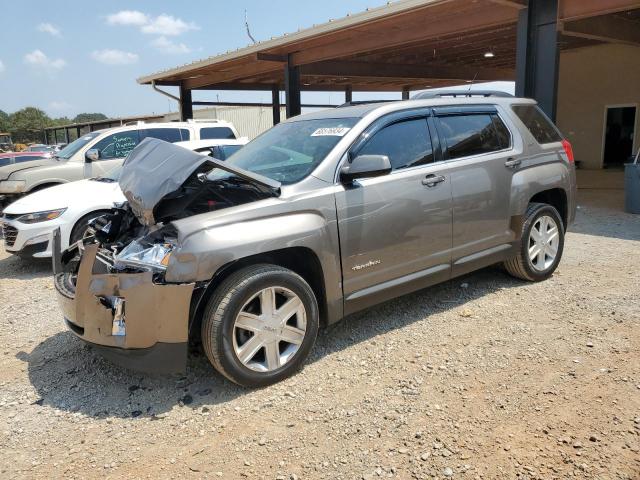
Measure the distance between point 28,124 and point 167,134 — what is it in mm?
80508

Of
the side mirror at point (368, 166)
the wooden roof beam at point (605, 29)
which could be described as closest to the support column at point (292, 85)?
the wooden roof beam at point (605, 29)

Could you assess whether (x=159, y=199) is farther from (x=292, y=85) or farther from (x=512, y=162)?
(x=292, y=85)

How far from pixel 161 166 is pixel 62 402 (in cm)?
171

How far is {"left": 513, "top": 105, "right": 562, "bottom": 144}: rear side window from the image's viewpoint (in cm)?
521

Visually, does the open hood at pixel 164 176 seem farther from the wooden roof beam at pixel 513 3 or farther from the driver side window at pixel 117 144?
the wooden roof beam at pixel 513 3

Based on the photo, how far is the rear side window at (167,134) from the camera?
9.61m

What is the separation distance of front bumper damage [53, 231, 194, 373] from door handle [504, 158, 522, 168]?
319 centimetres

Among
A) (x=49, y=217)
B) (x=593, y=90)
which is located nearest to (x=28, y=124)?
(x=593, y=90)

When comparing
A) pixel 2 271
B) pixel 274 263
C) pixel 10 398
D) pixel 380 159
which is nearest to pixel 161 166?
pixel 274 263

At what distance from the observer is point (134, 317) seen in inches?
120

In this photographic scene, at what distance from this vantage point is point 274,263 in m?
3.63

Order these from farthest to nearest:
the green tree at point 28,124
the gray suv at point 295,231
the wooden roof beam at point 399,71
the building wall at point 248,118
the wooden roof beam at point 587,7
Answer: the green tree at point 28,124 → the building wall at point 248,118 → the wooden roof beam at point 399,71 → the wooden roof beam at point 587,7 → the gray suv at point 295,231

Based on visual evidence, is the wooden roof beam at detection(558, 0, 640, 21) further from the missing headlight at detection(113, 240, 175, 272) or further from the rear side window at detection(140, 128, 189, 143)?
the missing headlight at detection(113, 240, 175, 272)

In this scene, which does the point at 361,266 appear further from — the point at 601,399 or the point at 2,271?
the point at 2,271
